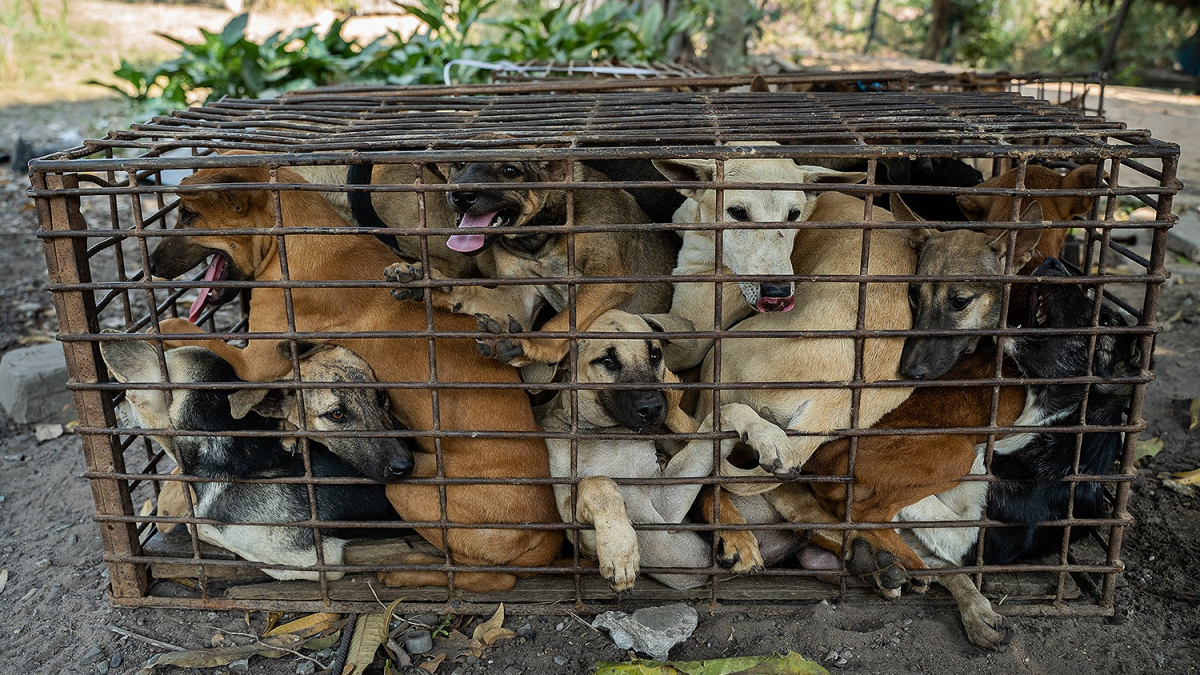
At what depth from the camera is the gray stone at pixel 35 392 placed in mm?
4938

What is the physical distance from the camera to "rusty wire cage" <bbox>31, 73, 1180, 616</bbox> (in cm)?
295

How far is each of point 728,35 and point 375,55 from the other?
3687mm

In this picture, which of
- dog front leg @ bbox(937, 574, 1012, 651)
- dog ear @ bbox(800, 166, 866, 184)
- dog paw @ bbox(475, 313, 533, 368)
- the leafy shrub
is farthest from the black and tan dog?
the leafy shrub

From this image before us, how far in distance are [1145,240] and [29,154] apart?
10469 mm

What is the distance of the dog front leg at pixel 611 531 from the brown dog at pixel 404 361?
298mm

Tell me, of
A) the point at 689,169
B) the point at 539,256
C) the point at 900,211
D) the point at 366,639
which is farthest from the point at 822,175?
the point at 366,639

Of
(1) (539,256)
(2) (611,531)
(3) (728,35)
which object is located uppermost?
(3) (728,35)

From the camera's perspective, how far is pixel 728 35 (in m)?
9.48

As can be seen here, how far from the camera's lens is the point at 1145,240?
7645 mm

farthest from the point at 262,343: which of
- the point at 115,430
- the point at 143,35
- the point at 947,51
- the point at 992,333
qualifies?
the point at 947,51

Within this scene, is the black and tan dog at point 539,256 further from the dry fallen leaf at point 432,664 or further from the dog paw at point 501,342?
the dry fallen leaf at point 432,664

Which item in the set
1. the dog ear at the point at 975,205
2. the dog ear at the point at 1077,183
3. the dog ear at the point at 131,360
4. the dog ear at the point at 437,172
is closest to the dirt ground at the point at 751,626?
the dog ear at the point at 131,360

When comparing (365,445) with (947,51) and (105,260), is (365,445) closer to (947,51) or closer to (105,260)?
(105,260)

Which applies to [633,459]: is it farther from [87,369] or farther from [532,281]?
[87,369]
